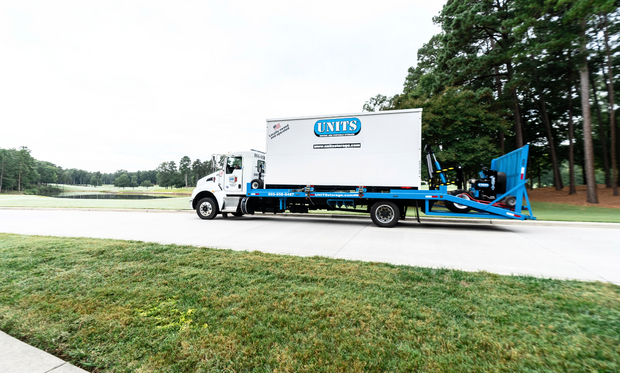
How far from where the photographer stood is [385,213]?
9.40 m

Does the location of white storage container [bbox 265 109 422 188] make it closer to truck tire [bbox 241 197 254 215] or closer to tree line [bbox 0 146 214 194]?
truck tire [bbox 241 197 254 215]

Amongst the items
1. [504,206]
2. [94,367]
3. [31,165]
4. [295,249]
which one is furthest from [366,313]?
[31,165]

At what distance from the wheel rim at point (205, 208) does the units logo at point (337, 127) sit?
17.6ft

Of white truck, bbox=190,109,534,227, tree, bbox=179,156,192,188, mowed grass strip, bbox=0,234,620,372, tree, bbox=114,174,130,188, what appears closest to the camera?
Result: mowed grass strip, bbox=0,234,620,372

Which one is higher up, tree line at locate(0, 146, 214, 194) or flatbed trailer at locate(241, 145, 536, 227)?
tree line at locate(0, 146, 214, 194)

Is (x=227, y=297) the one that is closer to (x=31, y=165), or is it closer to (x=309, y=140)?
(x=309, y=140)

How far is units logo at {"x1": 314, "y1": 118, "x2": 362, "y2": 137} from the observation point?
9.22m

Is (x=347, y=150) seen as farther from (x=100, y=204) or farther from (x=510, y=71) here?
(x=510, y=71)

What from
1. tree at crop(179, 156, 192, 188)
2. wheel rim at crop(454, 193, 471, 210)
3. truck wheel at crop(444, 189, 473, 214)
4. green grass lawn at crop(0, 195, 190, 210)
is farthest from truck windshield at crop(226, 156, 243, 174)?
tree at crop(179, 156, 192, 188)

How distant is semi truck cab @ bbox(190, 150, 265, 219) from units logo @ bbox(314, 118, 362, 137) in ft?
10.2

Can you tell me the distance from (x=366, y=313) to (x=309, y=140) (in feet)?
25.3

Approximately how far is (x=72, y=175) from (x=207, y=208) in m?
150

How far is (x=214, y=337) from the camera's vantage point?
7.25 ft

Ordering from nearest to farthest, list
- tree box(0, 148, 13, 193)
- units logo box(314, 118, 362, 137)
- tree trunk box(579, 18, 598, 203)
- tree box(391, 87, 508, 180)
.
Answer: units logo box(314, 118, 362, 137)
tree box(391, 87, 508, 180)
tree trunk box(579, 18, 598, 203)
tree box(0, 148, 13, 193)
